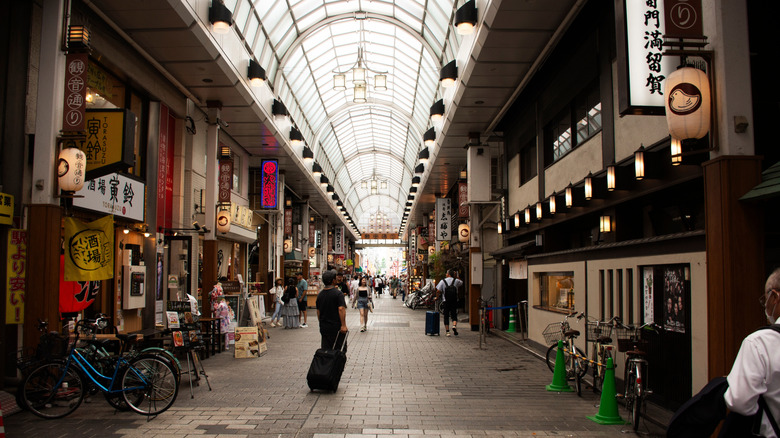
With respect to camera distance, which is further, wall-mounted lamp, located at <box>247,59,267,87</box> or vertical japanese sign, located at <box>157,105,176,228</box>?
wall-mounted lamp, located at <box>247,59,267,87</box>

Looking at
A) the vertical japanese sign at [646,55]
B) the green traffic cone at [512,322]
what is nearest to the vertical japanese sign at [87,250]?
the vertical japanese sign at [646,55]

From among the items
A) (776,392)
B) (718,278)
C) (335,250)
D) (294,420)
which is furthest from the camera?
(335,250)

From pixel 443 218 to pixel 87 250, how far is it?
21.5 metres

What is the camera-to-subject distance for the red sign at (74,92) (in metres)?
8.19

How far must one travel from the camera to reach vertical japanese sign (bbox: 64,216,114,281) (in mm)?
8578

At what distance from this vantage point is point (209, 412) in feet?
24.5

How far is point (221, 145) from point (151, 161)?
497cm

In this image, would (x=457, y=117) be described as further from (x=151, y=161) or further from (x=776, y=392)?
(x=776, y=392)

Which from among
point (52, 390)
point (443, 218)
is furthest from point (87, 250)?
point (443, 218)

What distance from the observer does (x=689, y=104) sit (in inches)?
235

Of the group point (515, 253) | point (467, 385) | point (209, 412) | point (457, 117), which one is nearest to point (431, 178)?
point (457, 117)

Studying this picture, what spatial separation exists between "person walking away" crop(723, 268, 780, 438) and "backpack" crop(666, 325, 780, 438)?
45 mm

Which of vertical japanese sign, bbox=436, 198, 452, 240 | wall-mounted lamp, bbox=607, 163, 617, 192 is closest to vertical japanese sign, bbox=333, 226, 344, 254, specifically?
vertical japanese sign, bbox=436, 198, 452, 240

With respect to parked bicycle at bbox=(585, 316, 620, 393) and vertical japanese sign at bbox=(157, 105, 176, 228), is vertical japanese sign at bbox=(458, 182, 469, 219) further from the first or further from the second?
parked bicycle at bbox=(585, 316, 620, 393)
